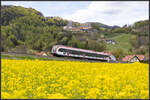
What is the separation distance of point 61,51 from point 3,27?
4225cm

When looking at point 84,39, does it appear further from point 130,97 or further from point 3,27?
point 130,97

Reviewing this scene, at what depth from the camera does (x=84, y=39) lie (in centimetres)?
4591

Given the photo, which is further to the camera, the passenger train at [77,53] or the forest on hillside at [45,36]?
the forest on hillside at [45,36]

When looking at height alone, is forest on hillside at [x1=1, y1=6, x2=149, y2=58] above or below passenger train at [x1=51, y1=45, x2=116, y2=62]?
above

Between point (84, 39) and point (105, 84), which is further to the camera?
point (84, 39)

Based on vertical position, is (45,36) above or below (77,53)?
above

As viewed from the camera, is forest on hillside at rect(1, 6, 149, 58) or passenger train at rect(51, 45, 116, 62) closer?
passenger train at rect(51, 45, 116, 62)

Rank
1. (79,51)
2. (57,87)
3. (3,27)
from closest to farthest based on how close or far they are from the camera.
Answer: (57,87) → (79,51) → (3,27)

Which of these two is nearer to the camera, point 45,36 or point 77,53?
point 77,53

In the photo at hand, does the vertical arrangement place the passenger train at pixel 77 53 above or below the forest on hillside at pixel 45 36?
below

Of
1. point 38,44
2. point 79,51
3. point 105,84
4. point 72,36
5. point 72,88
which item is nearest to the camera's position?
point 72,88

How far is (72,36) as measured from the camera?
45094 mm

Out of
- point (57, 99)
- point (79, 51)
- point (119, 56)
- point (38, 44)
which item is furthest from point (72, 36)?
point (57, 99)

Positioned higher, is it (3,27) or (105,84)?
(3,27)
